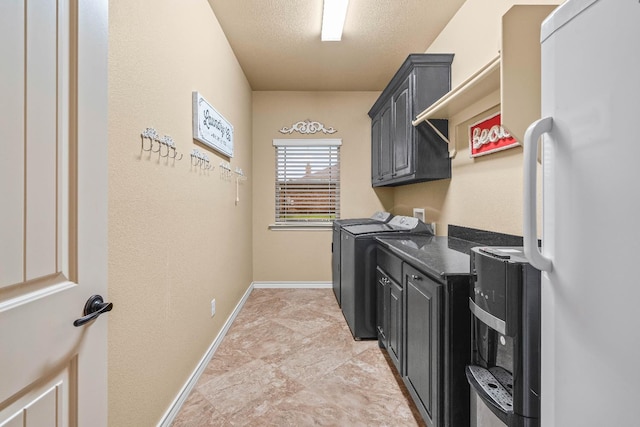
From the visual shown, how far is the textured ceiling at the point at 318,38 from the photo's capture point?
7.60 feet


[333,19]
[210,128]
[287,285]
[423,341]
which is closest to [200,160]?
[210,128]

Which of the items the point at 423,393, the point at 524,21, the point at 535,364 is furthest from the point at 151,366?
the point at 524,21

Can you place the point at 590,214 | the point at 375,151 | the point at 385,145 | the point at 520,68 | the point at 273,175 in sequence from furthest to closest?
the point at 273,175 → the point at 375,151 → the point at 385,145 → the point at 520,68 → the point at 590,214

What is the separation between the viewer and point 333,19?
2.38 meters

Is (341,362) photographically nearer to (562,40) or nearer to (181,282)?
(181,282)

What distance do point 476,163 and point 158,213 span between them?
2.08m

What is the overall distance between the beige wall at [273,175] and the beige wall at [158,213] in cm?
160

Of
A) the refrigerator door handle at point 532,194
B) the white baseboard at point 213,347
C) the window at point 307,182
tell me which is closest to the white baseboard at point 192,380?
the white baseboard at point 213,347

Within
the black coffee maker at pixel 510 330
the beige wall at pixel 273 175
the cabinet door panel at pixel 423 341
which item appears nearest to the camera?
the black coffee maker at pixel 510 330

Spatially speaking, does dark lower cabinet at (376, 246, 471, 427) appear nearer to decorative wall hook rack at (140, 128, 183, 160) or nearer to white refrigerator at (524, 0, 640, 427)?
white refrigerator at (524, 0, 640, 427)

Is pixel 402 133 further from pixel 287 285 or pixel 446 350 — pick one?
pixel 287 285

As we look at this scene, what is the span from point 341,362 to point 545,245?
6.14 ft

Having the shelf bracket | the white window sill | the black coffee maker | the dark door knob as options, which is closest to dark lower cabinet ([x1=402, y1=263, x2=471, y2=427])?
the black coffee maker

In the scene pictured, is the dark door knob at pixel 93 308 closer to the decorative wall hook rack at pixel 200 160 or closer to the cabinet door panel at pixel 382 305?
the decorative wall hook rack at pixel 200 160
